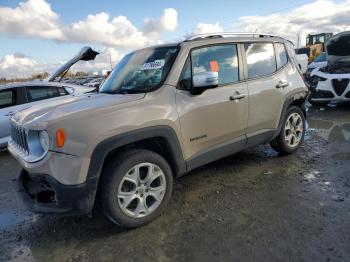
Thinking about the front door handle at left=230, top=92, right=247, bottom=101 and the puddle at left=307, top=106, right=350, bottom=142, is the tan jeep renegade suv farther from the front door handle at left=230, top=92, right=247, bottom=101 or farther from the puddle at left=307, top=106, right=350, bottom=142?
the puddle at left=307, top=106, right=350, bottom=142

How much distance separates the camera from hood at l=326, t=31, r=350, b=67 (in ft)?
32.9

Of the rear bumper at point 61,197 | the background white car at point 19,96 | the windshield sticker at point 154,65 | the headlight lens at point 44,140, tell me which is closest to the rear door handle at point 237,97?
the windshield sticker at point 154,65

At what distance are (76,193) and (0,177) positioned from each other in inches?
131

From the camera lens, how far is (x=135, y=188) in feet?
11.6

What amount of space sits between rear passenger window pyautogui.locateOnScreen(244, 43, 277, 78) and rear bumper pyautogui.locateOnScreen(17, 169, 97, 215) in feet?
8.68

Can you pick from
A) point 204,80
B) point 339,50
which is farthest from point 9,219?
point 339,50

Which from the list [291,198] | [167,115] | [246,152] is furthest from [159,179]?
[246,152]

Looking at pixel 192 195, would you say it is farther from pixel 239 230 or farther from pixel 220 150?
pixel 239 230

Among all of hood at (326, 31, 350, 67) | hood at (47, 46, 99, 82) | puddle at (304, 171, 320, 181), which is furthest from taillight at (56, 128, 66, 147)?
hood at (326, 31, 350, 67)

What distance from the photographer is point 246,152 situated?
19.7ft

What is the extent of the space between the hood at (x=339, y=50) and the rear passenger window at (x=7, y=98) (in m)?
8.59

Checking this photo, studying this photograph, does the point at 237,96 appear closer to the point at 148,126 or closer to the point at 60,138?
the point at 148,126

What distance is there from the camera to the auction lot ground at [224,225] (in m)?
3.11

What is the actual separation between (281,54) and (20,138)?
151 inches
